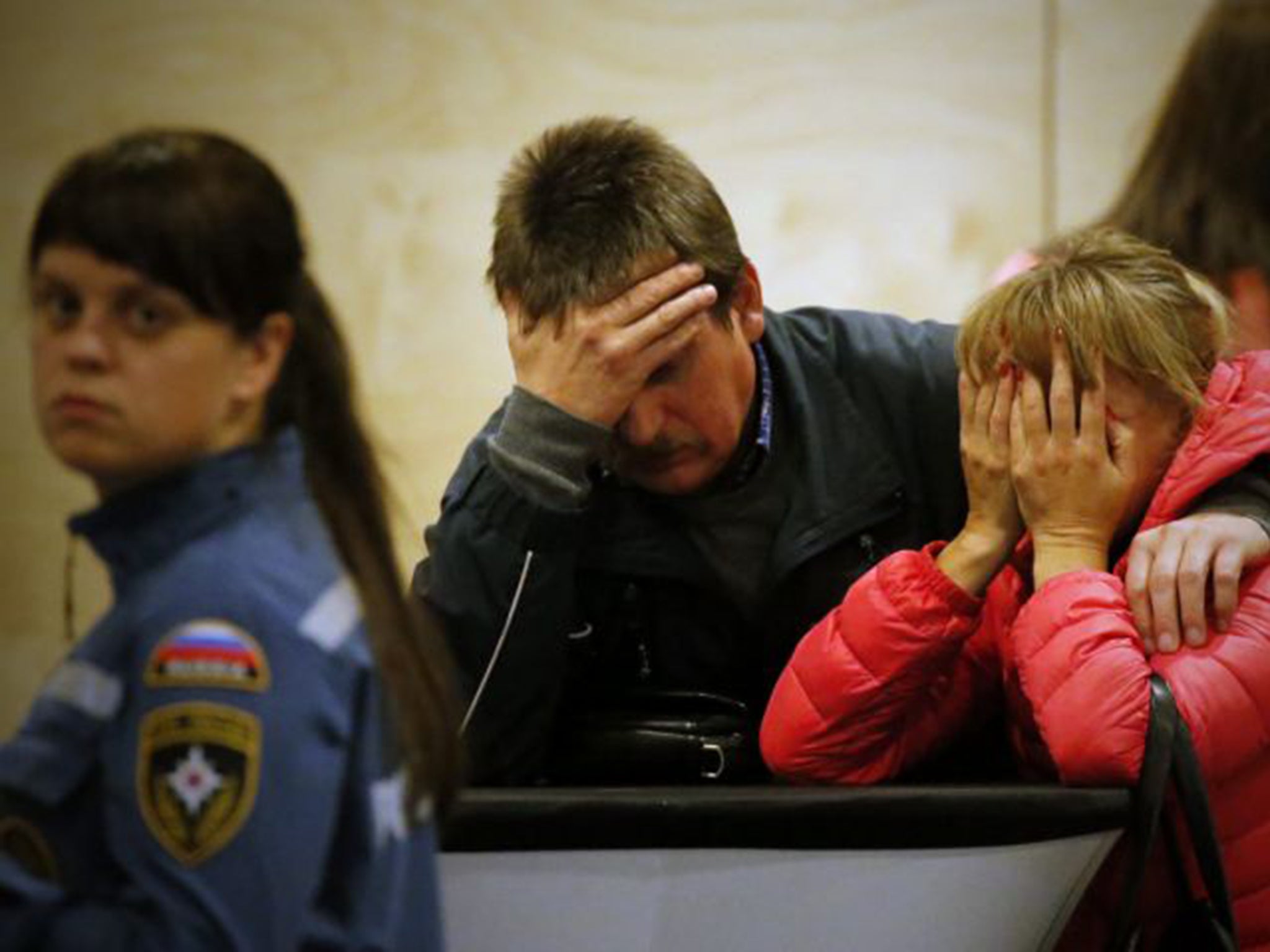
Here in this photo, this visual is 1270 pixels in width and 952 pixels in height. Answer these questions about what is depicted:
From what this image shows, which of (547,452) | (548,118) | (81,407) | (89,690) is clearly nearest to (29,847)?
(89,690)

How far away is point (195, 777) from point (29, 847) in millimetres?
90

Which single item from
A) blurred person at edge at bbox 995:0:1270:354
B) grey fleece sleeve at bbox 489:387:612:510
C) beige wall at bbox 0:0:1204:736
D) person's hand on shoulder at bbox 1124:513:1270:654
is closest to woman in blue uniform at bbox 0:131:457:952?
grey fleece sleeve at bbox 489:387:612:510

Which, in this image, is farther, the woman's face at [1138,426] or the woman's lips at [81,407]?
the woman's face at [1138,426]

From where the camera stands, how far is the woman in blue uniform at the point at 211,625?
2.93ft

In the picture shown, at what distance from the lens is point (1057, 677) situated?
1.40 meters

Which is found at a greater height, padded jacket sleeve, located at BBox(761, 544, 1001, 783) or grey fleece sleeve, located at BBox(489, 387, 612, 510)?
grey fleece sleeve, located at BBox(489, 387, 612, 510)

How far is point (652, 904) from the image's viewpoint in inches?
52.1

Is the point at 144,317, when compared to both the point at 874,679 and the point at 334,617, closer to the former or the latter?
the point at 334,617

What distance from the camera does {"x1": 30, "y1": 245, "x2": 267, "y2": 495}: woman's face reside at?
3.08 feet

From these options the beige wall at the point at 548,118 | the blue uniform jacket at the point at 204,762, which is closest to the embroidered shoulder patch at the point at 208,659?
the blue uniform jacket at the point at 204,762

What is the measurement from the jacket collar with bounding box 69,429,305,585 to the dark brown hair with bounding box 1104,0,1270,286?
1.26 metres

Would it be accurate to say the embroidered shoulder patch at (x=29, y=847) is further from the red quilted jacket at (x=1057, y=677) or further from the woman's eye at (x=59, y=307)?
the red quilted jacket at (x=1057, y=677)

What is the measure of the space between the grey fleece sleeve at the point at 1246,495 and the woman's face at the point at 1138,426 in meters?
0.05

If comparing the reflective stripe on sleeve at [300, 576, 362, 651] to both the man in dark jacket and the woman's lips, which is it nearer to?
the woman's lips
